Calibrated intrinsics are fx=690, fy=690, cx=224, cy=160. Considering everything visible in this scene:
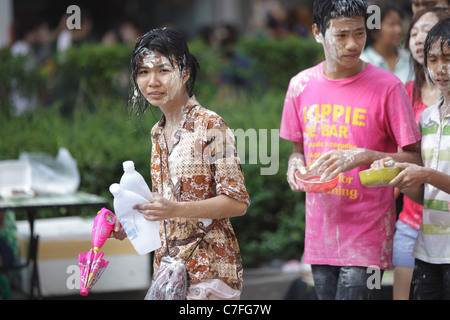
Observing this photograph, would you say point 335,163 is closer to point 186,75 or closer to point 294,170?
point 294,170

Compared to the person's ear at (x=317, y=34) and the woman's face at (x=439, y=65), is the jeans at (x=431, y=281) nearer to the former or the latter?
the woman's face at (x=439, y=65)

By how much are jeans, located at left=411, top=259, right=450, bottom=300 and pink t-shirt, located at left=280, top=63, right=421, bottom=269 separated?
0.51 feet

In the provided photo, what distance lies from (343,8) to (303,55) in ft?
20.1

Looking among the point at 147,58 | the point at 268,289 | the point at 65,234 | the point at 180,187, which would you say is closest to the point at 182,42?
the point at 147,58

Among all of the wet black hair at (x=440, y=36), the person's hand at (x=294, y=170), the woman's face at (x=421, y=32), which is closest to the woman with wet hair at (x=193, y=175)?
the person's hand at (x=294, y=170)

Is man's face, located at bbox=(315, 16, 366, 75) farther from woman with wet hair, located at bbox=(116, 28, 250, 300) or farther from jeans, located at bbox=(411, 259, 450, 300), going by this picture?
jeans, located at bbox=(411, 259, 450, 300)

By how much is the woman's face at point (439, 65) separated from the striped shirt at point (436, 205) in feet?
0.53

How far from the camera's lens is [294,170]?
3359 millimetres

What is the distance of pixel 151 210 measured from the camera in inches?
103

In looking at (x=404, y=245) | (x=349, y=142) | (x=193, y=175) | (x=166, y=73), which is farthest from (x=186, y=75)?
(x=404, y=245)

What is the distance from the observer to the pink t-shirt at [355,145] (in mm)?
3295

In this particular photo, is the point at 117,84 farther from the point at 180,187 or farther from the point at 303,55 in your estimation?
the point at 180,187

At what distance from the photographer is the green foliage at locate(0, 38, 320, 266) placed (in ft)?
20.6

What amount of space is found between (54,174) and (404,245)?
2890 millimetres
